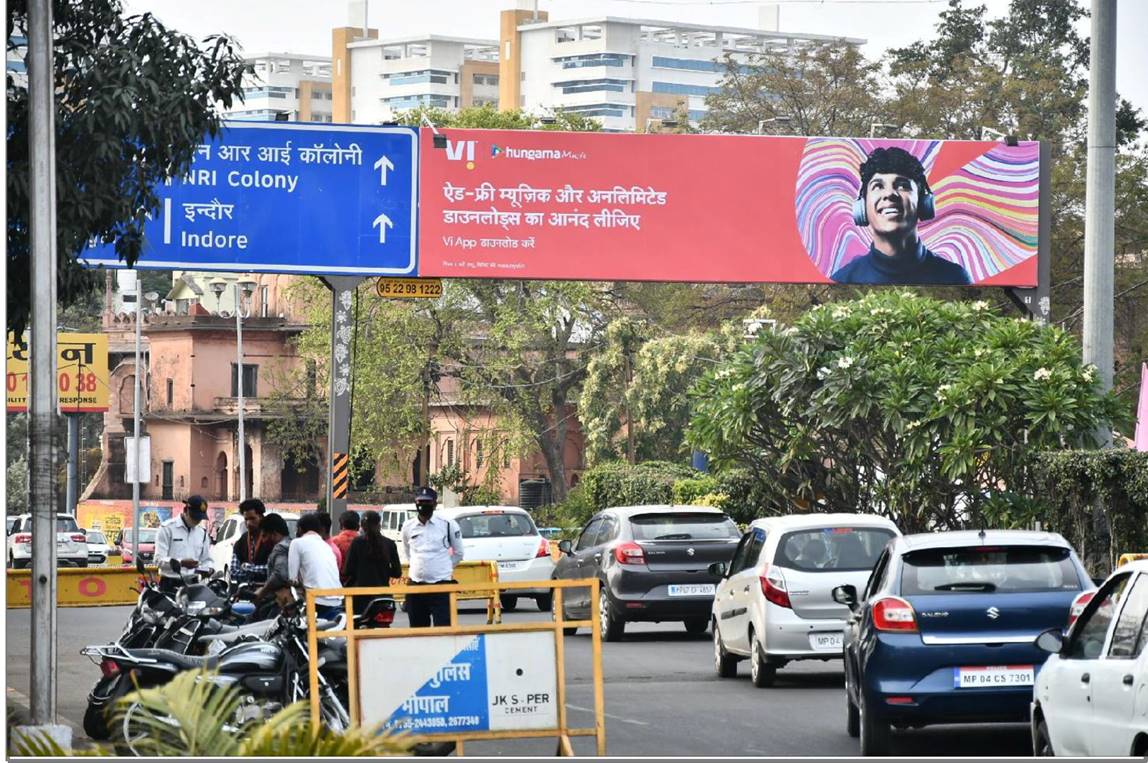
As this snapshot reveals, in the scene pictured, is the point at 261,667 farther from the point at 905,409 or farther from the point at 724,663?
the point at 905,409

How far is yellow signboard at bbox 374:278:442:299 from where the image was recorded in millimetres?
28766

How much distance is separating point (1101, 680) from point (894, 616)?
10.7ft

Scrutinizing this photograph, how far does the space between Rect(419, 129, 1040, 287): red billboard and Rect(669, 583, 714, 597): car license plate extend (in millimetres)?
7141

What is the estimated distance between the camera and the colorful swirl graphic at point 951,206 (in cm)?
3009

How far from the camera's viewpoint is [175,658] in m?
13.5

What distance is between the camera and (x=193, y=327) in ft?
309

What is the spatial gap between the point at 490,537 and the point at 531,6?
15768cm

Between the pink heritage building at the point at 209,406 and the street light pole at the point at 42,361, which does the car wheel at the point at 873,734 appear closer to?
the street light pole at the point at 42,361

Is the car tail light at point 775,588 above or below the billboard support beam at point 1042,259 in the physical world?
below

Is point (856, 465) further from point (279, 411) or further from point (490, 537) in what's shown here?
point (279, 411)

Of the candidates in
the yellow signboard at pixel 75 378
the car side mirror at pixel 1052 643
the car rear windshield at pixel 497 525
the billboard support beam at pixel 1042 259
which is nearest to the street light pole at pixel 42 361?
the car side mirror at pixel 1052 643

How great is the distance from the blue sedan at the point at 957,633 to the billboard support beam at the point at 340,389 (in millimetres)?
16803

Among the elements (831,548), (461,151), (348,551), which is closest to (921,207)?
(461,151)

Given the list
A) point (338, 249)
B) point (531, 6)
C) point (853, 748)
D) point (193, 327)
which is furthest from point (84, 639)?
point (531, 6)
